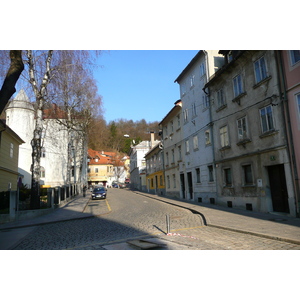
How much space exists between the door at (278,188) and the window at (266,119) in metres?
2.03

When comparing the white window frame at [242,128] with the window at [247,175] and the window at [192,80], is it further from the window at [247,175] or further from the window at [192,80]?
the window at [192,80]

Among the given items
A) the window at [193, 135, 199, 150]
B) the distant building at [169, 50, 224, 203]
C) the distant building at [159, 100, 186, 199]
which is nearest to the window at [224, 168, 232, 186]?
the distant building at [169, 50, 224, 203]

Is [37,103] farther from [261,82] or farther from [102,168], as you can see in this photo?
[102,168]

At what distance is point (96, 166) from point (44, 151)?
1530 inches

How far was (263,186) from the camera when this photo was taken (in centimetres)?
1353

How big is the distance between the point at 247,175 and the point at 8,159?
20.4 metres

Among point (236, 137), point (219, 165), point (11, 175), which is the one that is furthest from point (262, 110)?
point (11, 175)

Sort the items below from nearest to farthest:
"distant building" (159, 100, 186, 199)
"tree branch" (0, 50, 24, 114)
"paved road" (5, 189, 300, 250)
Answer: "paved road" (5, 189, 300, 250) → "tree branch" (0, 50, 24, 114) → "distant building" (159, 100, 186, 199)

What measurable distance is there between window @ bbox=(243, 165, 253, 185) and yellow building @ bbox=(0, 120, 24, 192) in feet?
60.0

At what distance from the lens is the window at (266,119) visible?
509 inches

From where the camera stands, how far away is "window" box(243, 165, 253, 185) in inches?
586

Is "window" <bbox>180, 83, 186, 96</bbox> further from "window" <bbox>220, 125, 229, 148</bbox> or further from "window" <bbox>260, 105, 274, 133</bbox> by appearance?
"window" <bbox>260, 105, 274, 133</bbox>

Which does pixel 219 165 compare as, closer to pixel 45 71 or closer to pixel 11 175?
pixel 45 71

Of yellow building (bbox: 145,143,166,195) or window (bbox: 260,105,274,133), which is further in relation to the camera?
yellow building (bbox: 145,143,166,195)
